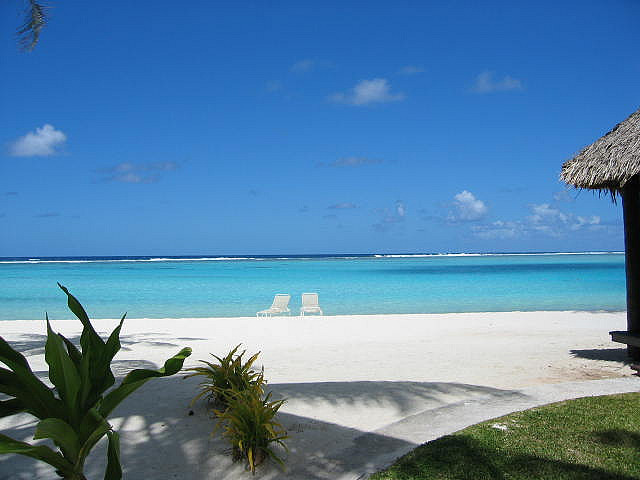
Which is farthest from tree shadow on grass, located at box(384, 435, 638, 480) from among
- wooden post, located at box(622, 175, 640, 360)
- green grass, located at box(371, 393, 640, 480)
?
wooden post, located at box(622, 175, 640, 360)

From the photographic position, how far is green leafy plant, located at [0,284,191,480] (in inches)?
87.4

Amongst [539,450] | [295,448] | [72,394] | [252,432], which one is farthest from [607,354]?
[72,394]

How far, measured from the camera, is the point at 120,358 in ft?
26.7

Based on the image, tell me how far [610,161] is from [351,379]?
403cm

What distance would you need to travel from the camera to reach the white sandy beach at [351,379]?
378cm

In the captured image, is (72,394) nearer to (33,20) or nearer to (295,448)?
(295,448)

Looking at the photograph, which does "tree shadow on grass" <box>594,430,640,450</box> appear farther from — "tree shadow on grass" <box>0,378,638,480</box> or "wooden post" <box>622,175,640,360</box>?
"wooden post" <box>622,175,640,360</box>

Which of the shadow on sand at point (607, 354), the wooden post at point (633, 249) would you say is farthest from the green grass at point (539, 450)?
the shadow on sand at point (607, 354)

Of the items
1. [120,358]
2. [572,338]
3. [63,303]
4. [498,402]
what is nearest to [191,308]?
[63,303]

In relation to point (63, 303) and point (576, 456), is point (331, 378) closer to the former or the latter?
point (576, 456)

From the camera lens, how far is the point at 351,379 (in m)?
6.55

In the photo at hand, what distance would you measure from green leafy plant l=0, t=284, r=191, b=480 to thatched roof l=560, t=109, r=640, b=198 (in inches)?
227

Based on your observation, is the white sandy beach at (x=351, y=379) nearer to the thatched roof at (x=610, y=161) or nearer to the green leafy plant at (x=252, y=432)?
the green leafy plant at (x=252, y=432)

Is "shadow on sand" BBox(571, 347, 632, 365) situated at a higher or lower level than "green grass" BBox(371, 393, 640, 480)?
lower
